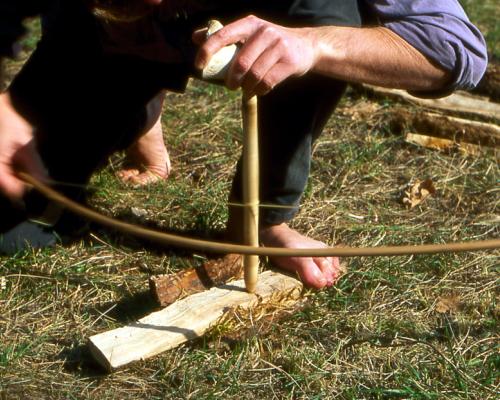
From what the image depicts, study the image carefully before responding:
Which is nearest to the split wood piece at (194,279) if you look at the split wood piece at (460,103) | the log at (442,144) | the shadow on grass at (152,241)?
the shadow on grass at (152,241)

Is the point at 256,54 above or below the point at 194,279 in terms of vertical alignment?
above

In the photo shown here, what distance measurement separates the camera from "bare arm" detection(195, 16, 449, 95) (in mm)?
1842

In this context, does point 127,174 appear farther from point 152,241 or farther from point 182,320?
point 182,320

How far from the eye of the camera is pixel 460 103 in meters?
3.20

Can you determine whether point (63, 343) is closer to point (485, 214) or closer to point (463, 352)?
point (463, 352)

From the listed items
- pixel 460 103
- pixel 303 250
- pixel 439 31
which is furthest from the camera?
pixel 460 103

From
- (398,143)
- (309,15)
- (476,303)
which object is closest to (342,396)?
(476,303)

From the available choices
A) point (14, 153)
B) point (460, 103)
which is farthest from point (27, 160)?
point (460, 103)

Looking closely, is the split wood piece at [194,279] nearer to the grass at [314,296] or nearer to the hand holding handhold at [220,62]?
the grass at [314,296]

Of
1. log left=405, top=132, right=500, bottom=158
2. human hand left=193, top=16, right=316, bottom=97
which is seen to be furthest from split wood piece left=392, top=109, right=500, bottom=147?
human hand left=193, top=16, right=316, bottom=97

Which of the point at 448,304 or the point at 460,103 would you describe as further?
the point at 460,103

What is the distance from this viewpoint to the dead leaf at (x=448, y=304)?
91.2 inches

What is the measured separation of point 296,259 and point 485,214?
63 centimetres

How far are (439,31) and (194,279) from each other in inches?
A: 29.3
